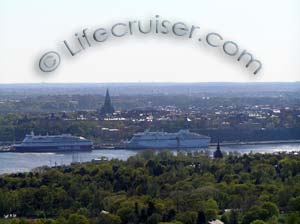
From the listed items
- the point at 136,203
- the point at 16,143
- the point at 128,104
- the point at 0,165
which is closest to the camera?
the point at 136,203

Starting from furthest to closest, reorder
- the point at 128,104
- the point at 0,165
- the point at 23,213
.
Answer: the point at 128,104 < the point at 0,165 < the point at 23,213

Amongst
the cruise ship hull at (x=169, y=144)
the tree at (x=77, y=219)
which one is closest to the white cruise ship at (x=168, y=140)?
the cruise ship hull at (x=169, y=144)

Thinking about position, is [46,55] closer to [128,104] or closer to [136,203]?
[136,203]

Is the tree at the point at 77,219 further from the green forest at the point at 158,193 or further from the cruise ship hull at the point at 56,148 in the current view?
the cruise ship hull at the point at 56,148

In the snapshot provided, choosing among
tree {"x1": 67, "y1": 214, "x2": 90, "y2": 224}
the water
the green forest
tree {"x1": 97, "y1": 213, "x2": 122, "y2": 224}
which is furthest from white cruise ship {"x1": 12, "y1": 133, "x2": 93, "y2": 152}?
tree {"x1": 67, "y1": 214, "x2": 90, "y2": 224}

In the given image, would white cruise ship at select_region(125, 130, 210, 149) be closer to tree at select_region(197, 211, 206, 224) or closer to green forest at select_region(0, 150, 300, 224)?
green forest at select_region(0, 150, 300, 224)

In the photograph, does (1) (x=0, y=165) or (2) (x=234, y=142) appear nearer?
(1) (x=0, y=165)

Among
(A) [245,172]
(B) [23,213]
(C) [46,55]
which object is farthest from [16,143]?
(C) [46,55]
